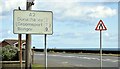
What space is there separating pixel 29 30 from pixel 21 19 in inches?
Answer: 24.1

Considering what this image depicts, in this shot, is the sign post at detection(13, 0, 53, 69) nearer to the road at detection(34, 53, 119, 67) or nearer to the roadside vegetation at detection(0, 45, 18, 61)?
the road at detection(34, 53, 119, 67)

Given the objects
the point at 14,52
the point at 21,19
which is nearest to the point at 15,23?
the point at 21,19

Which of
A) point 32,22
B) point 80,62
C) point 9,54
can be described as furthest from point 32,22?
point 80,62

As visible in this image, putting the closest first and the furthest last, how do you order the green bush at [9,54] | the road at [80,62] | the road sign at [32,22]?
the road sign at [32,22], the road at [80,62], the green bush at [9,54]

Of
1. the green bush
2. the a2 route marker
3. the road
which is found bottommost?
the road

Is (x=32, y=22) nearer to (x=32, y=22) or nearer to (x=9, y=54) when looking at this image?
(x=32, y=22)

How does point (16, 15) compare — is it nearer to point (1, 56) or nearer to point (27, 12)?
point (27, 12)

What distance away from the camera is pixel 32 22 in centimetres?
1507

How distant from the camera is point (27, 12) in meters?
15.0

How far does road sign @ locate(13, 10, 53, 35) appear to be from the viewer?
1489cm

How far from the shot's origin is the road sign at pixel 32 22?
14891 millimetres

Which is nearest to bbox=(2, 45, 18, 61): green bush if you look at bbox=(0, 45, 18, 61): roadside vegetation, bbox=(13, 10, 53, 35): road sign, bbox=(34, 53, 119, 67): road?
bbox=(0, 45, 18, 61): roadside vegetation

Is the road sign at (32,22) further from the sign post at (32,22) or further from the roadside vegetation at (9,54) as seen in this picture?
the roadside vegetation at (9,54)

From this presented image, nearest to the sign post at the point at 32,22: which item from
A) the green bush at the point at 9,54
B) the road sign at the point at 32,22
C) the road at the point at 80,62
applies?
the road sign at the point at 32,22
